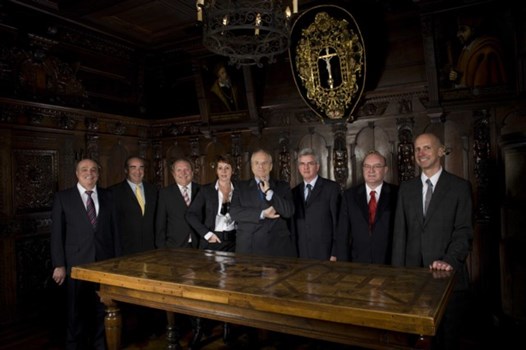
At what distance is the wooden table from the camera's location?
1957 millimetres

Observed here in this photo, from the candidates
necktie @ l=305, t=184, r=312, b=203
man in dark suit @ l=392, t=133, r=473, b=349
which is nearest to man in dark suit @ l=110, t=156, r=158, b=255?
necktie @ l=305, t=184, r=312, b=203

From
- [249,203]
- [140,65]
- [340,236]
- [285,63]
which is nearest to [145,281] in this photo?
[249,203]

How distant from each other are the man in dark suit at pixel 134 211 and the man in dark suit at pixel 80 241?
0.39m

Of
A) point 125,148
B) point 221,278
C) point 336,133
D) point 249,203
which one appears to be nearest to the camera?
point 221,278

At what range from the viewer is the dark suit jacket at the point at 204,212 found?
4078 mm

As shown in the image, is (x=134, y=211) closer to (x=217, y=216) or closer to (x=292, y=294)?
(x=217, y=216)

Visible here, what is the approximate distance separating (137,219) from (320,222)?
2037 mm

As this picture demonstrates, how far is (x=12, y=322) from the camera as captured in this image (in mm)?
4707

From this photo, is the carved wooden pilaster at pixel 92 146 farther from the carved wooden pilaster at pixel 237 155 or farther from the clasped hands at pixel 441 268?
the clasped hands at pixel 441 268

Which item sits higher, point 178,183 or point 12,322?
point 178,183

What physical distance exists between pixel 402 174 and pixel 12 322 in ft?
16.1

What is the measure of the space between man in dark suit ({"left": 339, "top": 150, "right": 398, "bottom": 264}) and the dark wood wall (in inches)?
47.4

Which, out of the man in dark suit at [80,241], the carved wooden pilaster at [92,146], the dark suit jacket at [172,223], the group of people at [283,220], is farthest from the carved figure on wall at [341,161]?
the carved wooden pilaster at [92,146]

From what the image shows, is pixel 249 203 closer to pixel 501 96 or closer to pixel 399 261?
pixel 399 261
